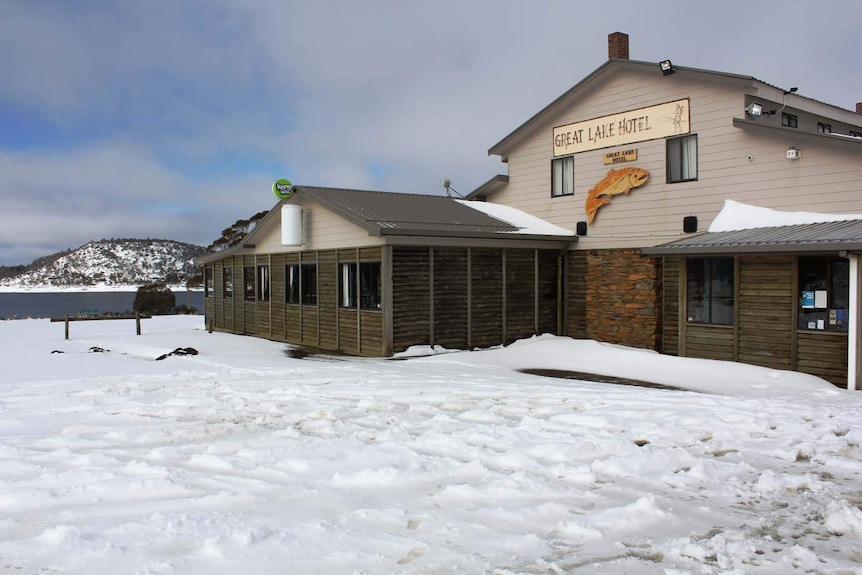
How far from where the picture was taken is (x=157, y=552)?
12.6 ft

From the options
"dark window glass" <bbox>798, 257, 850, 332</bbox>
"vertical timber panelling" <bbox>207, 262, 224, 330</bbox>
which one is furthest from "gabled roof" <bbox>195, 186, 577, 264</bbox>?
"dark window glass" <bbox>798, 257, 850, 332</bbox>

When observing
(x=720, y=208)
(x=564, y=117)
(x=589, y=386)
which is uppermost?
(x=564, y=117)

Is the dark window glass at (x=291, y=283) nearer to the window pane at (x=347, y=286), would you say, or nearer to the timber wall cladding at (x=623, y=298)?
the window pane at (x=347, y=286)

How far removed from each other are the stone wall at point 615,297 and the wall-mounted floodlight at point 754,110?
12.0 feet

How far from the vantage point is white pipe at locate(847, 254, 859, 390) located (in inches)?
412

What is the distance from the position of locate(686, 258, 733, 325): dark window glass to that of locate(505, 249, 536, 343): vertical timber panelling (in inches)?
168

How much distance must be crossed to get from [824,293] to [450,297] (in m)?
7.61

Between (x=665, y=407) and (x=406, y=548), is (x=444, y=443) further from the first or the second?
(x=665, y=407)

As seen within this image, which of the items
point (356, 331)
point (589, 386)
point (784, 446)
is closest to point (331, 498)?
point (784, 446)

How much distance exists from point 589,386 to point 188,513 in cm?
739

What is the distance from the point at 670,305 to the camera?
47.5ft

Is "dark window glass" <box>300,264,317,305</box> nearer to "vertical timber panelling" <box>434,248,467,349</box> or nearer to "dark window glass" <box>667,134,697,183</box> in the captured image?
"vertical timber panelling" <box>434,248,467,349</box>

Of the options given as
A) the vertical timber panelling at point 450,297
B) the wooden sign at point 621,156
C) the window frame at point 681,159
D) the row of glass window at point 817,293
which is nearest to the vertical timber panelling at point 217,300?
A: the vertical timber panelling at point 450,297

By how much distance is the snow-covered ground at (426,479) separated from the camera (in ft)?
12.8
